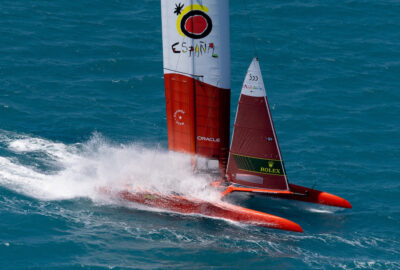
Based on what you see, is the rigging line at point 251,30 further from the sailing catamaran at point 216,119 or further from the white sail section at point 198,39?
the white sail section at point 198,39

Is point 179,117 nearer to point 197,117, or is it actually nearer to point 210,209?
point 197,117

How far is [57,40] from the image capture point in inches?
2699

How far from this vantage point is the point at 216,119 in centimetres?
4803

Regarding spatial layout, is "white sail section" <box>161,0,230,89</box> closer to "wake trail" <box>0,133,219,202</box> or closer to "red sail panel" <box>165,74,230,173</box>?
"red sail panel" <box>165,74,230,173</box>

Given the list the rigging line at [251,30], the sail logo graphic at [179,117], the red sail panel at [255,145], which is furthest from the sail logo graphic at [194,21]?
the rigging line at [251,30]

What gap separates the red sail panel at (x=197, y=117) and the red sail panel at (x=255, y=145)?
1719 millimetres

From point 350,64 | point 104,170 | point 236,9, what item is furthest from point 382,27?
point 104,170

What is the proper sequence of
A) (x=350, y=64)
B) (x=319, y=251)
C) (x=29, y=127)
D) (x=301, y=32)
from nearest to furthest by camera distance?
(x=319, y=251) < (x=29, y=127) < (x=350, y=64) < (x=301, y=32)

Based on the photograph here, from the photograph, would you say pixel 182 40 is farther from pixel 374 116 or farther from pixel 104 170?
pixel 374 116

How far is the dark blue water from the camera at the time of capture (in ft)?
143

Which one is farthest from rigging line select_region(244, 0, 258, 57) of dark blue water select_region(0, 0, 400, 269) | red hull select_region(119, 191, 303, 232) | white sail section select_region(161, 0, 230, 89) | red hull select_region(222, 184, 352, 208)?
red hull select_region(119, 191, 303, 232)

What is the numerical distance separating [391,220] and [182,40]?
58.0ft

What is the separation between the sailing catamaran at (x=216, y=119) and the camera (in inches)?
1778

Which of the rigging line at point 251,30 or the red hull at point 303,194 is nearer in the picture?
the red hull at point 303,194
